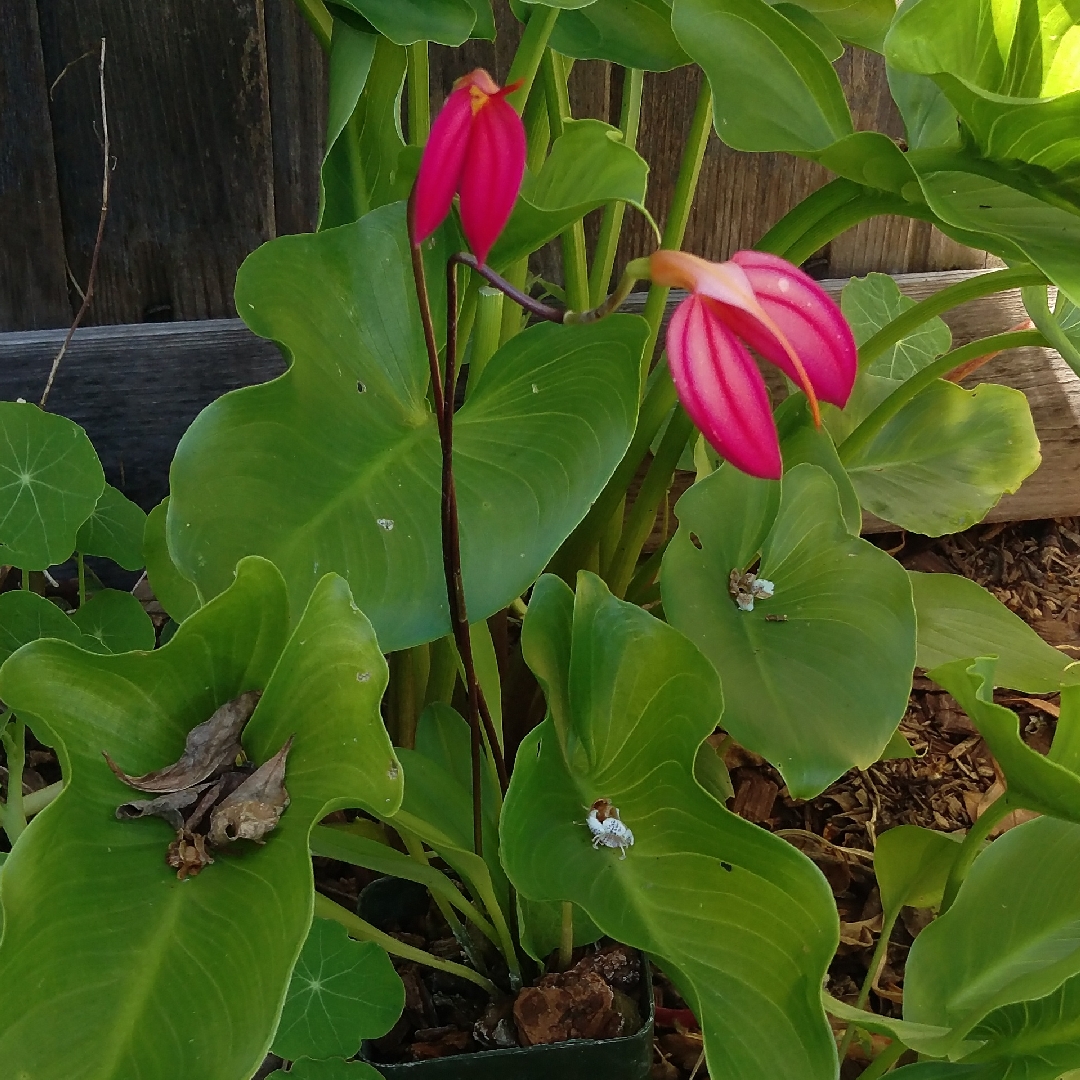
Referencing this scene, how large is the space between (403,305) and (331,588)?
21 centimetres

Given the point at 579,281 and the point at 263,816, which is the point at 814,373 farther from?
the point at 579,281

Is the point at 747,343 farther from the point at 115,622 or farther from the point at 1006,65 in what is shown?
the point at 115,622

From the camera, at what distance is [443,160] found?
330mm

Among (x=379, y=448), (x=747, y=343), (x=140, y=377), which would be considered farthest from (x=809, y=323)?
(x=140, y=377)

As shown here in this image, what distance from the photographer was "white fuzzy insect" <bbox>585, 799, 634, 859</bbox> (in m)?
0.50

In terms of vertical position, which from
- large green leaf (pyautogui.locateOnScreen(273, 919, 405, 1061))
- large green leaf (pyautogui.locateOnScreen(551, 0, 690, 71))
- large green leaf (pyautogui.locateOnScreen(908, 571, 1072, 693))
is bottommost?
large green leaf (pyautogui.locateOnScreen(273, 919, 405, 1061))

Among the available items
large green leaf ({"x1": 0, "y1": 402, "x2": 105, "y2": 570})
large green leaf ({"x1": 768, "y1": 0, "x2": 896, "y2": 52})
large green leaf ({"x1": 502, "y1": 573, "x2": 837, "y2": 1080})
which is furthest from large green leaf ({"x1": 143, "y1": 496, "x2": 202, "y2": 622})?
large green leaf ({"x1": 768, "y1": 0, "x2": 896, "y2": 52})

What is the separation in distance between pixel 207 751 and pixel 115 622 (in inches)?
15.8

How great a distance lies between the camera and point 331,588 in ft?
1.35

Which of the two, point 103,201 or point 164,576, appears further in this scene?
point 103,201

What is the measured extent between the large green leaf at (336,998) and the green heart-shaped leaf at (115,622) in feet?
1.06

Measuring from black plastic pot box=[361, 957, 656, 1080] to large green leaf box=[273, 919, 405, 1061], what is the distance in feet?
0.13

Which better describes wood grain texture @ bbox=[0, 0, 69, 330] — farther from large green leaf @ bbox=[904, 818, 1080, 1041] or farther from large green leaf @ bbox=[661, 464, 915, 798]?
large green leaf @ bbox=[904, 818, 1080, 1041]

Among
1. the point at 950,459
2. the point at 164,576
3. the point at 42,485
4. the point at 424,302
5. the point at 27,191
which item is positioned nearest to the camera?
the point at 424,302
